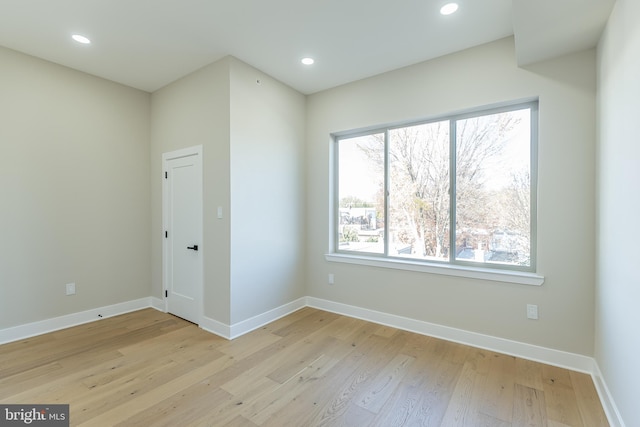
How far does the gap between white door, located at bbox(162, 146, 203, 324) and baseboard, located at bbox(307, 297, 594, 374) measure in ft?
5.78

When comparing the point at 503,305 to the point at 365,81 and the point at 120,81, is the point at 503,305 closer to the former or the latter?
the point at 365,81

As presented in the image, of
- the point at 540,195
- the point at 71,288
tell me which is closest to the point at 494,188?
the point at 540,195

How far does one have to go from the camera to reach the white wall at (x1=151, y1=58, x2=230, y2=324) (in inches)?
124

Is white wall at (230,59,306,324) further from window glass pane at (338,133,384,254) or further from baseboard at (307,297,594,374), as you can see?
baseboard at (307,297,594,374)

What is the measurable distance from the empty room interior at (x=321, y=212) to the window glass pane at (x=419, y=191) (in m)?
0.02

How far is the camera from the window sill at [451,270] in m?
2.64

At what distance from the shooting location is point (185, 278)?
364cm

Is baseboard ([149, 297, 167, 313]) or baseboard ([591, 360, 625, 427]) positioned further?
baseboard ([149, 297, 167, 313])

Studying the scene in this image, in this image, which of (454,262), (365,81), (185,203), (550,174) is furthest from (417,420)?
(365,81)

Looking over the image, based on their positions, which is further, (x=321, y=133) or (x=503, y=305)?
(x=321, y=133)

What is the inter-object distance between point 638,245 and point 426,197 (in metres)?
1.90

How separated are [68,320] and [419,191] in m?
4.38

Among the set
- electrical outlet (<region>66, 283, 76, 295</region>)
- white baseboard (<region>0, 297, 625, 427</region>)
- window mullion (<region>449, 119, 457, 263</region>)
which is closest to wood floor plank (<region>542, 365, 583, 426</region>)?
white baseboard (<region>0, 297, 625, 427</region>)

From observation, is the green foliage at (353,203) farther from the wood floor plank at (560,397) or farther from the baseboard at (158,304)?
the baseboard at (158,304)
